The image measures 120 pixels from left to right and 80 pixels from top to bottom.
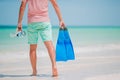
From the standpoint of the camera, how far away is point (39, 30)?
513cm

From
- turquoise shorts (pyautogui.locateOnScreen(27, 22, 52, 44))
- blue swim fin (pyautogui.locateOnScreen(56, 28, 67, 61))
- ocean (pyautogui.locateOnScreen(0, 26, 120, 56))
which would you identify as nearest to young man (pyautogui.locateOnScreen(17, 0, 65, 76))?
turquoise shorts (pyautogui.locateOnScreen(27, 22, 52, 44))

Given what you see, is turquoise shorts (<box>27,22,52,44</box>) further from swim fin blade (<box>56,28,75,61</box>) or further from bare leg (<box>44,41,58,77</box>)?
swim fin blade (<box>56,28,75,61</box>)

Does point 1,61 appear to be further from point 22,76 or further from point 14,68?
point 22,76

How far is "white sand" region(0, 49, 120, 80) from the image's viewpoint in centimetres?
507

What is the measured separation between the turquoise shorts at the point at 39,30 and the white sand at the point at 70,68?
1.70 ft

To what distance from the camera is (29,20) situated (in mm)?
5141

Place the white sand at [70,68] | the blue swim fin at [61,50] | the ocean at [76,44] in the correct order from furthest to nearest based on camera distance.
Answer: the ocean at [76,44] → the blue swim fin at [61,50] → the white sand at [70,68]

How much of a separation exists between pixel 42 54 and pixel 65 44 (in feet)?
8.08

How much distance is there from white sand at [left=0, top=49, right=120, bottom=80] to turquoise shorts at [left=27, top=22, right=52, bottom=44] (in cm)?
52

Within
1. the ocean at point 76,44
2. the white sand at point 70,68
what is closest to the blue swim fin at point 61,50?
the white sand at point 70,68

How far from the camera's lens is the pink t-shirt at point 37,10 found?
201 inches

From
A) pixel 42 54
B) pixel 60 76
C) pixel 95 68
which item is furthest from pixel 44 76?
pixel 42 54

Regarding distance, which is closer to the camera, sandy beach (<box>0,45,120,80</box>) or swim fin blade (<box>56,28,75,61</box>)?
sandy beach (<box>0,45,120,80</box>)

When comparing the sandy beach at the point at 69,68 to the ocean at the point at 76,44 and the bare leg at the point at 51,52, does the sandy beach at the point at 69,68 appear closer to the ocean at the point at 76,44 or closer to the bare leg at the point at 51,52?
the bare leg at the point at 51,52
